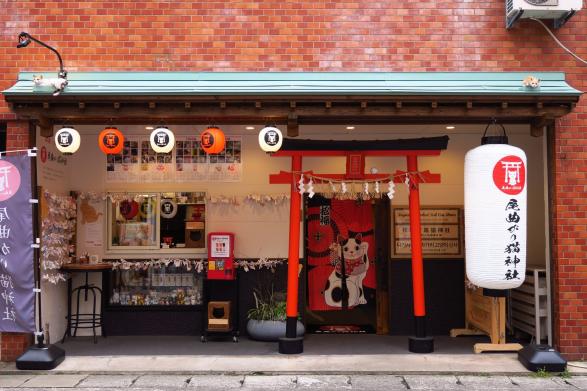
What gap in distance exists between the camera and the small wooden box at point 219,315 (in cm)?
1038

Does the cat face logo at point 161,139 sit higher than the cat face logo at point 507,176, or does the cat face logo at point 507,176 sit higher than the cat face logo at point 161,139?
the cat face logo at point 161,139

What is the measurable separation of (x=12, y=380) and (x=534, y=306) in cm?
834

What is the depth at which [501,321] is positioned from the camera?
9828 mm

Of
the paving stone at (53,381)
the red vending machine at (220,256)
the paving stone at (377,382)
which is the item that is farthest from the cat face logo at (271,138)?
the paving stone at (53,381)

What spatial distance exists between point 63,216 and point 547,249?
27.4ft

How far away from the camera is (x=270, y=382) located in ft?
26.8

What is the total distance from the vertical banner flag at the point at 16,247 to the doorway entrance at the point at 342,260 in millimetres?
5105

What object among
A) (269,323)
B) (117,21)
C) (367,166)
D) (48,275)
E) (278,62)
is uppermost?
(117,21)

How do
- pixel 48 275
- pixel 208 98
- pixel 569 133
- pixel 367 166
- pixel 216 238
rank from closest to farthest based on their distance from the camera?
pixel 208 98, pixel 569 133, pixel 48 275, pixel 216 238, pixel 367 166

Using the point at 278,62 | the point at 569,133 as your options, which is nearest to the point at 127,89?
the point at 278,62

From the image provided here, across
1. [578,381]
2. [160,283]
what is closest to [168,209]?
[160,283]

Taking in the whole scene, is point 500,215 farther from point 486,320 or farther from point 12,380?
point 12,380

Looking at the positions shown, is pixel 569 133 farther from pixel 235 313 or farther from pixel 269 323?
pixel 235 313

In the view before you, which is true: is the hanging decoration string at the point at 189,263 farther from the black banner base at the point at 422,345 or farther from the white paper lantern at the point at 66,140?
the white paper lantern at the point at 66,140
